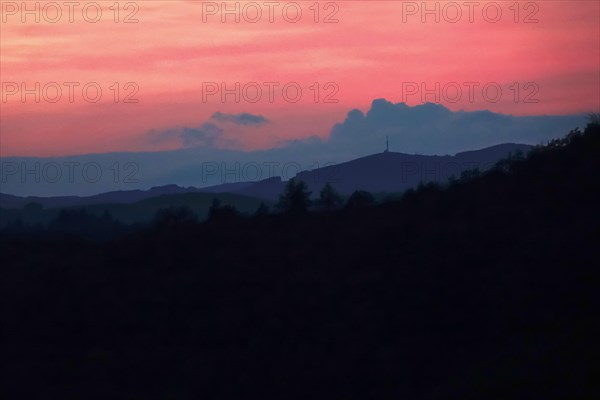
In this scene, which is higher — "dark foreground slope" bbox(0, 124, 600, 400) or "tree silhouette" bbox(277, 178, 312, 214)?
"tree silhouette" bbox(277, 178, 312, 214)

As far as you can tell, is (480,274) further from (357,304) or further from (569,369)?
(569,369)

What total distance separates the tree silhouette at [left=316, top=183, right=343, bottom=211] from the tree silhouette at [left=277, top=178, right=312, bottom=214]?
0.49 meters

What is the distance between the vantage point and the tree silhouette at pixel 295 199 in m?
30.1

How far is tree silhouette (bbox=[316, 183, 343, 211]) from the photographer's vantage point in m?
30.7

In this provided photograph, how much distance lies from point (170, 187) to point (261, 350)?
58969 mm

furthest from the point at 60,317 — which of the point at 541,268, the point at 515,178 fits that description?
the point at 515,178

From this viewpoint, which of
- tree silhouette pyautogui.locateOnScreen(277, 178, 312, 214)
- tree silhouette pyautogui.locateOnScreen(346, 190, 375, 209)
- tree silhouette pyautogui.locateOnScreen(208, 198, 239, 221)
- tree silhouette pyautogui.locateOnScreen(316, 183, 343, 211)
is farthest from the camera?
tree silhouette pyautogui.locateOnScreen(316, 183, 343, 211)

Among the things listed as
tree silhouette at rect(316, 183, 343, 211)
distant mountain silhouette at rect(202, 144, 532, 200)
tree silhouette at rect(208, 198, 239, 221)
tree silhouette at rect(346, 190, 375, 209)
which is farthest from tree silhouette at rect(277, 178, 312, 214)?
distant mountain silhouette at rect(202, 144, 532, 200)

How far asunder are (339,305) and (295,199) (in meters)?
9.26

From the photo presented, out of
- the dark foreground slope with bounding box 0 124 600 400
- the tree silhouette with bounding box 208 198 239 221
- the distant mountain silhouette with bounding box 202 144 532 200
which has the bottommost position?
the dark foreground slope with bounding box 0 124 600 400

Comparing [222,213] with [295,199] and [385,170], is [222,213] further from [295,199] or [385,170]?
[385,170]

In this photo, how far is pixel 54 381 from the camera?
66.1ft

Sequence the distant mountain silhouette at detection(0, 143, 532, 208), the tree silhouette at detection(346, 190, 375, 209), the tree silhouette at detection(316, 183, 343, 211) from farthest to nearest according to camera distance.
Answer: the distant mountain silhouette at detection(0, 143, 532, 208), the tree silhouette at detection(316, 183, 343, 211), the tree silhouette at detection(346, 190, 375, 209)

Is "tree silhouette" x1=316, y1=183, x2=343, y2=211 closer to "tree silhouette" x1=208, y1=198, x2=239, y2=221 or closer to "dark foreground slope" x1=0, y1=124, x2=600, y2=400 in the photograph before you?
"tree silhouette" x1=208, y1=198, x2=239, y2=221
